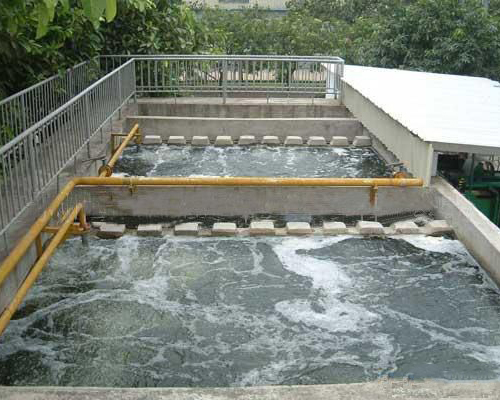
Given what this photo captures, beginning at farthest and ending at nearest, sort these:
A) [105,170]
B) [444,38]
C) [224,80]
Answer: [444,38], [224,80], [105,170]

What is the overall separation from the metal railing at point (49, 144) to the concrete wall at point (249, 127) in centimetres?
112

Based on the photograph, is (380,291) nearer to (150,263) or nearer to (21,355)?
(150,263)

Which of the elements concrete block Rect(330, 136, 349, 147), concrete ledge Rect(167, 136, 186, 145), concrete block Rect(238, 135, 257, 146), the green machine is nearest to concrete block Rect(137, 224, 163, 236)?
the green machine

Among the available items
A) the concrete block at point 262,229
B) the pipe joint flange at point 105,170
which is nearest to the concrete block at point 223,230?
the concrete block at point 262,229

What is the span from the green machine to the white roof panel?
63 centimetres

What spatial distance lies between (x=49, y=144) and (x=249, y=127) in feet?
20.3

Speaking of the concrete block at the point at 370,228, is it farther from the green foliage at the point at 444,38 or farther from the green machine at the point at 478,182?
the green foliage at the point at 444,38

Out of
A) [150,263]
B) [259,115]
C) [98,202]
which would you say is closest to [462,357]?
[150,263]

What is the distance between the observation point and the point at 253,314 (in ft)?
21.9

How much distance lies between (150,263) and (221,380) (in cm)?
262

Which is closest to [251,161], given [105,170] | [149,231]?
[105,170]

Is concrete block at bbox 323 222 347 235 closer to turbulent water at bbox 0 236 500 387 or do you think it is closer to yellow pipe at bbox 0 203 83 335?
turbulent water at bbox 0 236 500 387

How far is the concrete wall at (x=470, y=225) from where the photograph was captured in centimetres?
716

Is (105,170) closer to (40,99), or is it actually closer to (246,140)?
(40,99)
